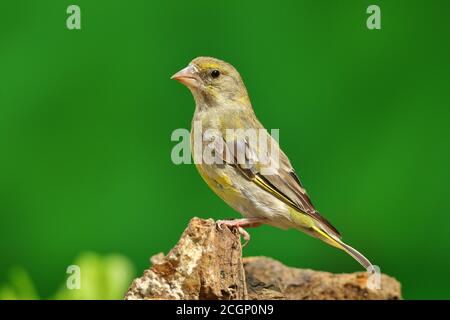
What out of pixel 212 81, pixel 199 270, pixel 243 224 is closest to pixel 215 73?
pixel 212 81

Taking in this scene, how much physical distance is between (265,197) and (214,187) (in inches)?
9.5

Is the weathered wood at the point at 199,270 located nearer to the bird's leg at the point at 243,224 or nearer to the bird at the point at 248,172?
the bird's leg at the point at 243,224

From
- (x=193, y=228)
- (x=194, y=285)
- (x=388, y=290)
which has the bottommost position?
(x=388, y=290)

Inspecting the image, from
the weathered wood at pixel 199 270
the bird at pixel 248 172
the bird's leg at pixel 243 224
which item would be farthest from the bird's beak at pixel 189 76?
the weathered wood at pixel 199 270

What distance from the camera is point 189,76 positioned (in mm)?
3541

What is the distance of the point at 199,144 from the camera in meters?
3.39

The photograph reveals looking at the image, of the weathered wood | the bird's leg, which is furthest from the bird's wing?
the weathered wood

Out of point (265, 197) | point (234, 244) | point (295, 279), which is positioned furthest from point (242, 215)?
point (234, 244)

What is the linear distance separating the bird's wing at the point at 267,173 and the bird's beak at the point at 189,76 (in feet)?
1.28

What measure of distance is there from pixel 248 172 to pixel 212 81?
1.97 ft

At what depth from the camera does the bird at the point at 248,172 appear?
10.6 feet

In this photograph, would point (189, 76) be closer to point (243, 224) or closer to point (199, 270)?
point (243, 224)

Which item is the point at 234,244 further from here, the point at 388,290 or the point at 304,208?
the point at 388,290

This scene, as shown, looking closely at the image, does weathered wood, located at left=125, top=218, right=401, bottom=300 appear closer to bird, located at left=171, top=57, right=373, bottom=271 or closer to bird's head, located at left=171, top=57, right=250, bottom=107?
bird, located at left=171, top=57, right=373, bottom=271
